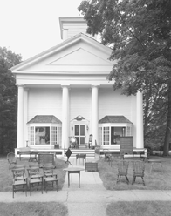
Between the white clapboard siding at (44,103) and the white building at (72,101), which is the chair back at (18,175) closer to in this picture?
Answer: the white building at (72,101)

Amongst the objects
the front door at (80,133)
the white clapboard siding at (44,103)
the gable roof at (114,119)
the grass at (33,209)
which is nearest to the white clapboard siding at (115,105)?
the gable roof at (114,119)

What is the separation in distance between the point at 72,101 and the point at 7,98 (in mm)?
10807

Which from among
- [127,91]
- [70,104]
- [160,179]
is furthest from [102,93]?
[160,179]

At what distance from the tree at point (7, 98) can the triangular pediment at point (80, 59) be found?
966cm

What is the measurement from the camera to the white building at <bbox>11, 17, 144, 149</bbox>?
2430cm

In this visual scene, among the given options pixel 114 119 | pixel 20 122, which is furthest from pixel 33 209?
pixel 114 119

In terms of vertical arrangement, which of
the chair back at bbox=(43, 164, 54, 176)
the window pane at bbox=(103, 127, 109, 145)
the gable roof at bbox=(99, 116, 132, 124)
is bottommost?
the chair back at bbox=(43, 164, 54, 176)

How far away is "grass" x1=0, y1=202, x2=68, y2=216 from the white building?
50.8 feet

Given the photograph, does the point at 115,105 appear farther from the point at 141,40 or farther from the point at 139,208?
the point at 139,208

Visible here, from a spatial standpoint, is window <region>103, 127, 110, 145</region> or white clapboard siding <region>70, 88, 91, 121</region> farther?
white clapboard siding <region>70, 88, 91, 121</region>

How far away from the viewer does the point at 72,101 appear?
86.3 feet

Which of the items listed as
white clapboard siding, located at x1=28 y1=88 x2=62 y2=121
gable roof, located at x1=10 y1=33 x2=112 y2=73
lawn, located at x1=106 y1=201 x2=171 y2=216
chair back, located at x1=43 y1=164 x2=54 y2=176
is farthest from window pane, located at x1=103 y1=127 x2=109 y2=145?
lawn, located at x1=106 y1=201 x2=171 y2=216

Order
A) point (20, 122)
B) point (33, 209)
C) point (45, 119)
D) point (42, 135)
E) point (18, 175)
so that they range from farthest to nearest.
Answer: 1. point (45, 119)
2. point (42, 135)
3. point (20, 122)
4. point (18, 175)
5. point (33, 209)

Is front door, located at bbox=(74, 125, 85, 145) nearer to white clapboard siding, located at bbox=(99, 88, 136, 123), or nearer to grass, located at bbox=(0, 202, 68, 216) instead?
white clapboard siding, located at bbox=(99, 88, 136, 123)
